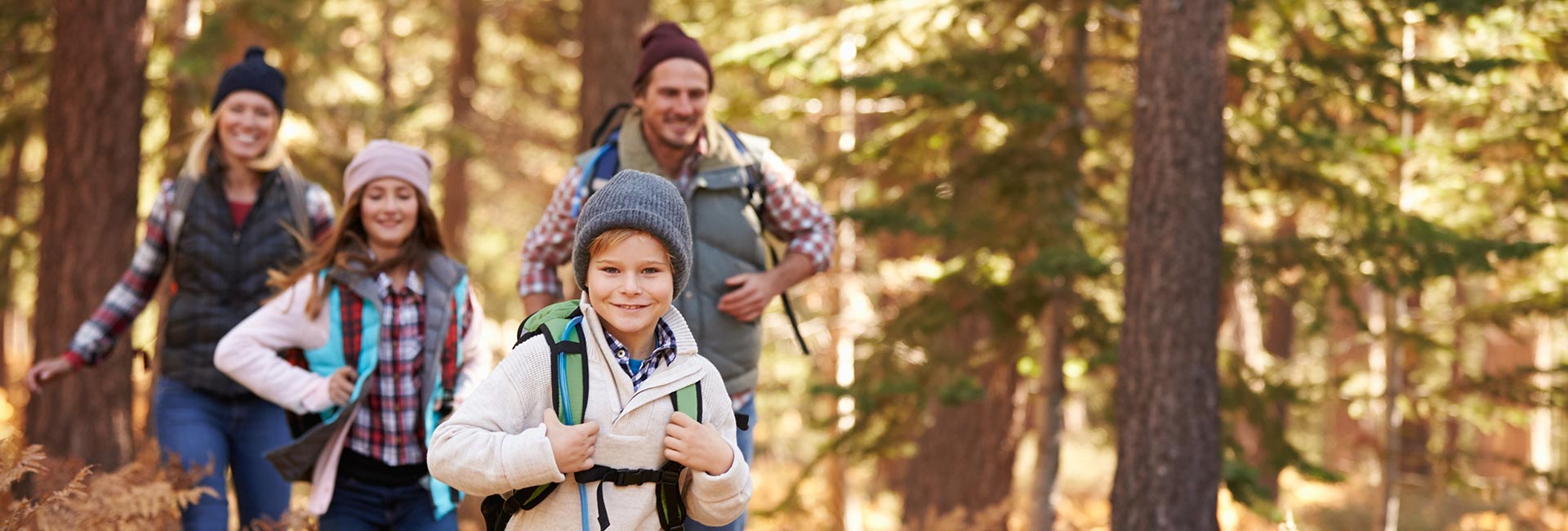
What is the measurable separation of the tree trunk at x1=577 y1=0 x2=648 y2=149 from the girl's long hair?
489 centimetres

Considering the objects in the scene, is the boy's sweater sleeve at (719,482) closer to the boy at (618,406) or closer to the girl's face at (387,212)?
the boy at (618,406)

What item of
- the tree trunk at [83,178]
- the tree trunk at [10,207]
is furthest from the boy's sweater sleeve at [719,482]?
the tree trunk at [10,207]

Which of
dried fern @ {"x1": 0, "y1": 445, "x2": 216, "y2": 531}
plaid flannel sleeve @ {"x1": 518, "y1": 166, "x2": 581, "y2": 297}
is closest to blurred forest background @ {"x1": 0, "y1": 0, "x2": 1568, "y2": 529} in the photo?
dried fern @ {"x1": 0, "y1": 445, "x2": 216, "y2": 531}

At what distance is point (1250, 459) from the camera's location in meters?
11.6

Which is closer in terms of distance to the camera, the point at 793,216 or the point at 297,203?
the point at 793,216

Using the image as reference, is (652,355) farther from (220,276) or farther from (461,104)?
(461,104)

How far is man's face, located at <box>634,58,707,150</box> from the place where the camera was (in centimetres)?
445

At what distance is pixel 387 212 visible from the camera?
445 cm

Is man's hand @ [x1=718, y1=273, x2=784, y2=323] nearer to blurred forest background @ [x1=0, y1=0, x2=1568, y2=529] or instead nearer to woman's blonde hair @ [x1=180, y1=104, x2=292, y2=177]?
blurred forest background @ [x1=0, y1=0, x2=1568, y2=529]

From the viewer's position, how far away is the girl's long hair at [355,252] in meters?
4.37

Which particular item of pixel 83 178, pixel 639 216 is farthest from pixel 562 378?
pixel 83 178

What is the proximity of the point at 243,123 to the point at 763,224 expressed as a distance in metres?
2.37

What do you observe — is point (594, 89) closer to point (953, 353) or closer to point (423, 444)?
point (953, 353)

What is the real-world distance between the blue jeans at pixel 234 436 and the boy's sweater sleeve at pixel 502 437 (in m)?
2.63
